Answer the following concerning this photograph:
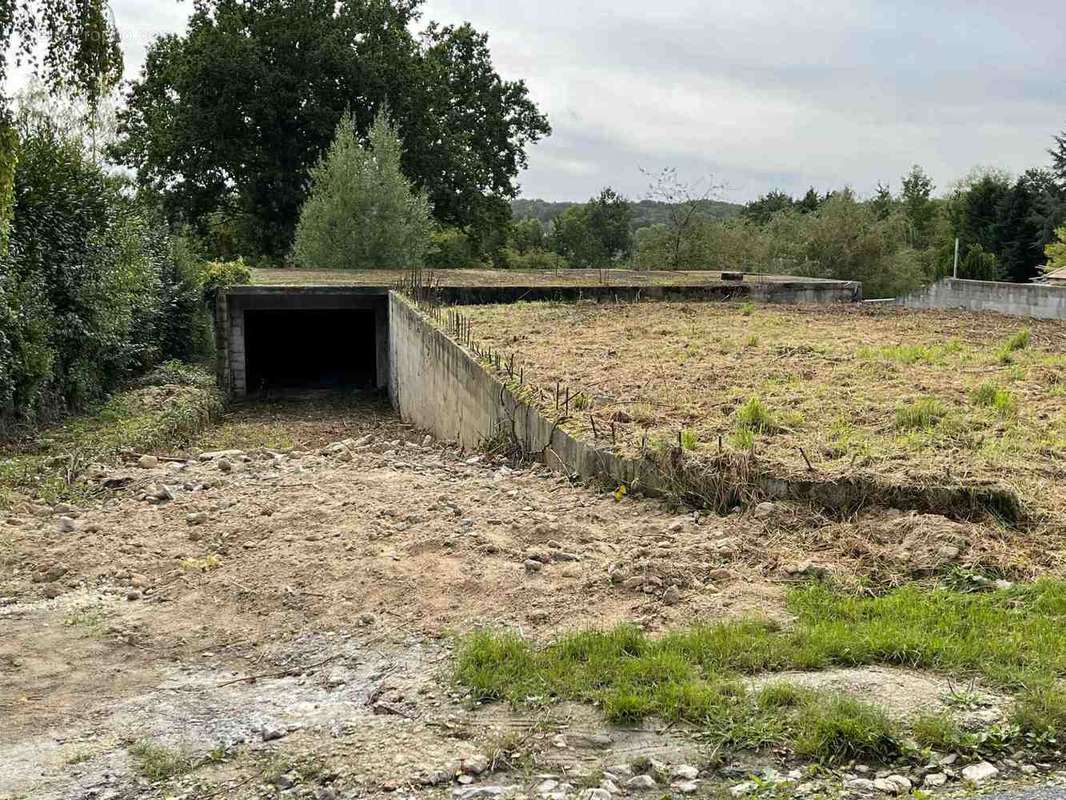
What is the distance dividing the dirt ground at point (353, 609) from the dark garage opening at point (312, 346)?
793 inches

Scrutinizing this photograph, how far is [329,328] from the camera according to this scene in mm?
32375

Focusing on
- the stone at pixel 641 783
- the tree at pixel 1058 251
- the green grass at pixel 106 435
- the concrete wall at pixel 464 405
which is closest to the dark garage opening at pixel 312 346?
the concrete wall at pixel 464 405

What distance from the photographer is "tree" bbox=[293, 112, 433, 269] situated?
29906 mm

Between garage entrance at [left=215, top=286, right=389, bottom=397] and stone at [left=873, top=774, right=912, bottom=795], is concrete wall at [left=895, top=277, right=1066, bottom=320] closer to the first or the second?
garage entrance at [left=215, top=286, right=389, bottom=397]

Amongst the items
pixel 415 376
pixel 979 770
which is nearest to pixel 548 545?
pixel 979 770

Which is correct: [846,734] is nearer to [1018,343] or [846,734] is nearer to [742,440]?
[742,440]

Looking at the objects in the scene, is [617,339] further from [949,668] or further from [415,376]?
[949,668]

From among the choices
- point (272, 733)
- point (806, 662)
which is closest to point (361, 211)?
point (272, 733)

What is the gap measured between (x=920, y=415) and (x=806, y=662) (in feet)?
13.5

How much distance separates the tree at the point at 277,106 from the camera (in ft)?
106

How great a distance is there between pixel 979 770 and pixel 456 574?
3055 mm

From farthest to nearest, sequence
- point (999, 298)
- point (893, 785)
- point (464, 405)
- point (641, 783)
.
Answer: point (999, 298) < point (464, 405) < point (641, 783) < point (893, 785)

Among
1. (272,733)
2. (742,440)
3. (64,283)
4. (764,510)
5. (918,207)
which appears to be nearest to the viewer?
(272,733)

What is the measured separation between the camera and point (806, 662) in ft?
14.6
